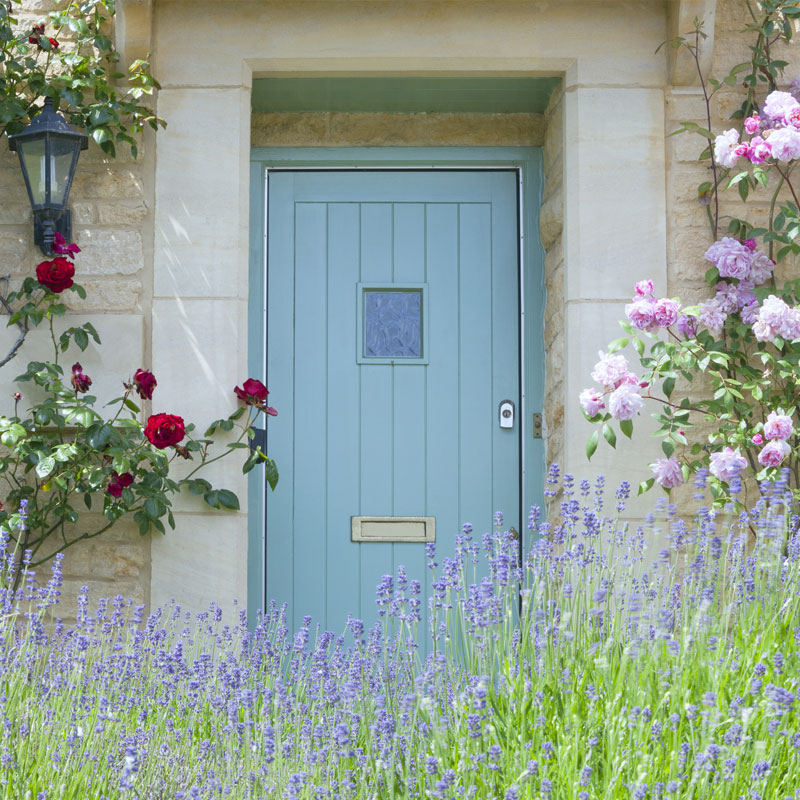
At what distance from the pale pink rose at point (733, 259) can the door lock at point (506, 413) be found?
105cm

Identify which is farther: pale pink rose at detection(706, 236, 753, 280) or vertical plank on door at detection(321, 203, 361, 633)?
vertical plank on door at detection(321, 203, 361, 633)

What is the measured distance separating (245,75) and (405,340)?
49.1 inches

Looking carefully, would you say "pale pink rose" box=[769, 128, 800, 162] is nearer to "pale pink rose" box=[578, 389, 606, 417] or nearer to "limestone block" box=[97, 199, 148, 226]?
"pale pink rose" box=[578, 389, 606, 417]

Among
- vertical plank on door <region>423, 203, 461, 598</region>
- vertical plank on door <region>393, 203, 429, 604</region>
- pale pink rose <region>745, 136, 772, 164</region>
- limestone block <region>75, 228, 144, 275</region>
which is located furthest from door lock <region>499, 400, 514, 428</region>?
limestone block <region>75, 228, 144, 275</region>

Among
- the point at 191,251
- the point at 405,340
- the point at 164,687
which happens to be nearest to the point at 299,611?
the point at 405,340

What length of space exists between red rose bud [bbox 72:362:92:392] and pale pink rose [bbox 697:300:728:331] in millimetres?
2215

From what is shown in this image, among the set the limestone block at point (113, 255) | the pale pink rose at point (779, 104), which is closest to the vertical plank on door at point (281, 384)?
the limestone block at point (113, 255)

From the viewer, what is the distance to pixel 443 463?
4609 millimetres

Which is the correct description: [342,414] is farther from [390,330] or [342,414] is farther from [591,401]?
[591,401]

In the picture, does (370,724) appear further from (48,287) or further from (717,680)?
(48,287)

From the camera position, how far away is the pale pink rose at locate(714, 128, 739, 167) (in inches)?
156

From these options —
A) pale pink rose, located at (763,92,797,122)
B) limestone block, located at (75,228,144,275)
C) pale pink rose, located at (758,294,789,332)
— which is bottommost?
pale pink rose, located at (758,294,789,332)

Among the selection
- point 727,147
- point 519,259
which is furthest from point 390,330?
point 727,147

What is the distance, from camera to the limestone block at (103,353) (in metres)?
4.20
